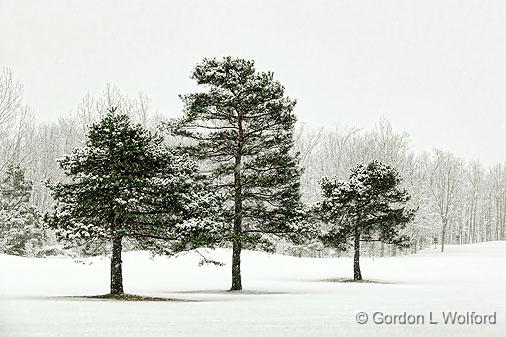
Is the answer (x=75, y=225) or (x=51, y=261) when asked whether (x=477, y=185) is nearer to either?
(x=51, y=261)

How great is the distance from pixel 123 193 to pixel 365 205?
60.2 ft

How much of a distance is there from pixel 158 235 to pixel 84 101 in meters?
35.8

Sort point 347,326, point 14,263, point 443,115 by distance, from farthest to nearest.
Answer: point 443,115 → point 14,263 → point 347,326

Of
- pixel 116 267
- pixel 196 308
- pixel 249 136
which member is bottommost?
pixel 196 308

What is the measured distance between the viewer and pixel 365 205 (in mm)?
33969

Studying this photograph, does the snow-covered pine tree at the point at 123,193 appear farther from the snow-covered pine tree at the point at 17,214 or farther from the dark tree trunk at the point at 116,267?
the snow-covered pine tree at the point at 17,214

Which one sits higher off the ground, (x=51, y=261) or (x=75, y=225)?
(x=75, y=225)

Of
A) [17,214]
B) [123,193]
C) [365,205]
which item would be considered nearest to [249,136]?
[123,193]

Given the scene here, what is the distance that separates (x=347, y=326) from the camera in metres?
12.4

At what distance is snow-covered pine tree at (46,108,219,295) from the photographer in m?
19.1

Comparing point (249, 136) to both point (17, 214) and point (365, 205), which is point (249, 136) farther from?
point (17, 214)

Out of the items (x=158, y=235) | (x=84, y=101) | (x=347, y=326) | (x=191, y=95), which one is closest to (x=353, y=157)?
(x=84, y=101)

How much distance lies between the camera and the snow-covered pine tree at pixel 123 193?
62.8 ft

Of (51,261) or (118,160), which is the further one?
(51,261)
